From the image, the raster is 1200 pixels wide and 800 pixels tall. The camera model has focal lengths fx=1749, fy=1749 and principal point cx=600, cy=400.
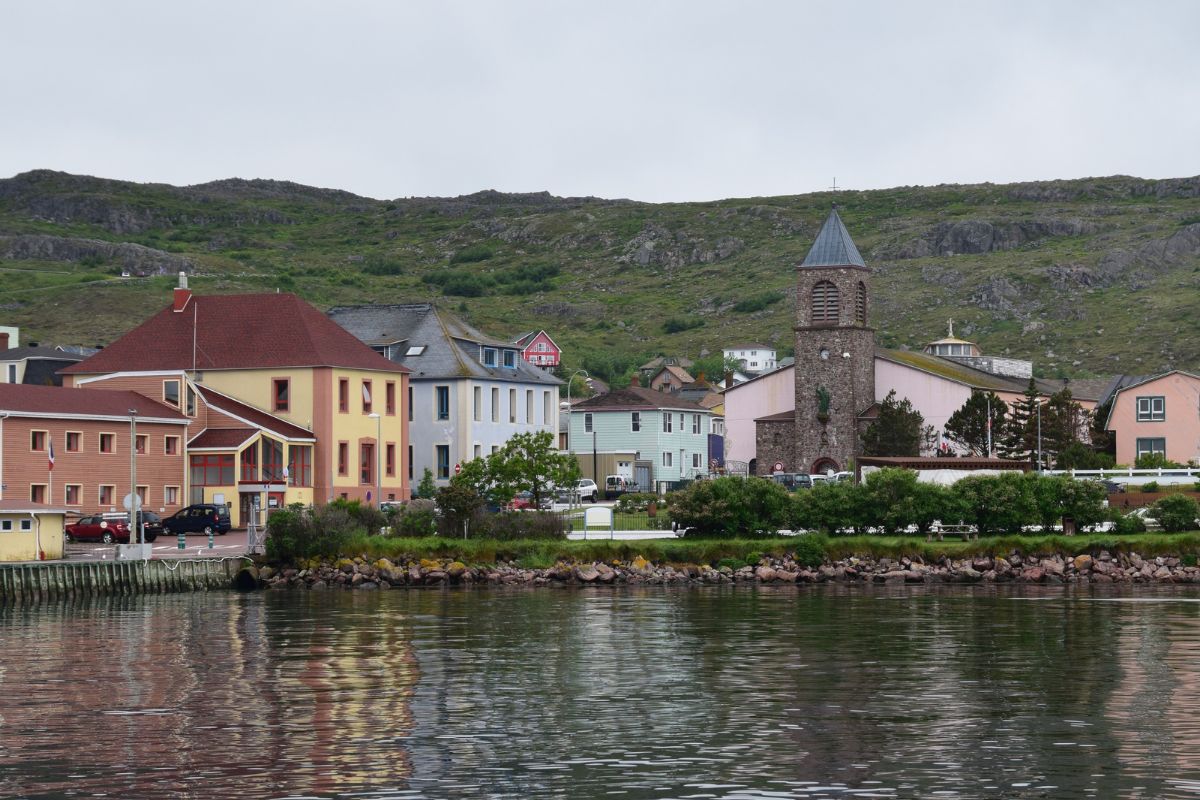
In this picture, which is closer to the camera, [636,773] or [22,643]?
[636,773]

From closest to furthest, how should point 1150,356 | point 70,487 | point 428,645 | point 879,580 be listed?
point 428,645, point 879,580, point 70,487, point 1150,356

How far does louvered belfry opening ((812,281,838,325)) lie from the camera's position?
112 m

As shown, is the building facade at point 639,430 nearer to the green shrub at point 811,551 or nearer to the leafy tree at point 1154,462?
the leafy tree at point 1154,462

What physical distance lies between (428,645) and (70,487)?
35.5 meters

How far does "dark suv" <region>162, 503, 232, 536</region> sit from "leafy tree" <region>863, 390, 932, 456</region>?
43.0 meters

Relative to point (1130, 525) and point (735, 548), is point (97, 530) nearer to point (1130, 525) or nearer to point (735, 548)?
point (735, 548)

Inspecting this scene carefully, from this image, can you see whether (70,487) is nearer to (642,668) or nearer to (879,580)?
(879,580)

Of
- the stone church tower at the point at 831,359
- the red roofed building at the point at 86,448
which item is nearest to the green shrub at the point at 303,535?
the red roofed building at the point at 86,448

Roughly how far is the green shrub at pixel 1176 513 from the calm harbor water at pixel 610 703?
669 inches

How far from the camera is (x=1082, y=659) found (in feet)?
124

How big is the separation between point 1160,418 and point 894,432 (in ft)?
52.8

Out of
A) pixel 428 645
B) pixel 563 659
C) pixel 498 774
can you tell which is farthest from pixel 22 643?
pixel 498 774

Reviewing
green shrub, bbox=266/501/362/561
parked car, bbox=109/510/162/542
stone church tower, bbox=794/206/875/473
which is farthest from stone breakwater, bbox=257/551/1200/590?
stone church tower, bbox=794/206/875/473

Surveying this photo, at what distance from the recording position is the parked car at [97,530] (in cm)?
7050
